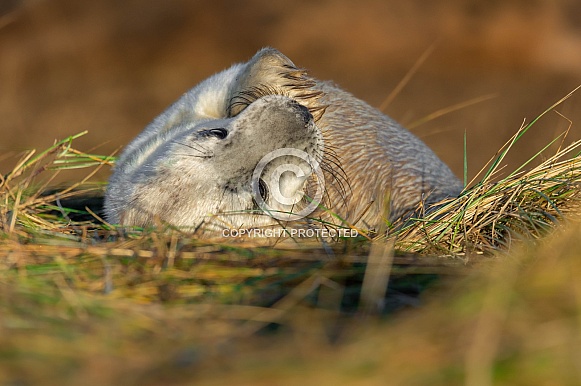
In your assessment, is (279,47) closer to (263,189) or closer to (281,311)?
(263,189)

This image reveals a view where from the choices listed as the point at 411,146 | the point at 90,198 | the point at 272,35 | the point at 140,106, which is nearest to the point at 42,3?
the point at 140,106

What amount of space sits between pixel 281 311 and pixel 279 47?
30.2ft

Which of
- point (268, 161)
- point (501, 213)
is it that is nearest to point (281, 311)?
point (268, 161)

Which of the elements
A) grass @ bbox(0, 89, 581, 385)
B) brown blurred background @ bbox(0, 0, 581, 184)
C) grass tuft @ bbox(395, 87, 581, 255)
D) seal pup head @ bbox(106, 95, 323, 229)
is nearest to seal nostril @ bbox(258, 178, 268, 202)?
seal pup head @ bbox(106, 95, 323, 229)

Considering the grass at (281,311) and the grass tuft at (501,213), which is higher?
the grass tuft at (501,213)

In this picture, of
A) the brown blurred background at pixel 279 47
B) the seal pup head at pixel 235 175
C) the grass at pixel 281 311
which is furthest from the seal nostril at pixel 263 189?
the brown blurred background at pixel 279 47

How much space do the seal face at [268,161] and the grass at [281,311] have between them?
0.83 feet

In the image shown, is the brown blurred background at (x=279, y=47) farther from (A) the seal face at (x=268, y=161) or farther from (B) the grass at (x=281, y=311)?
(B) the grass at (x=281, y=311)

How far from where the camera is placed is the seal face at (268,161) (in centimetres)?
267

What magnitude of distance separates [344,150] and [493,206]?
87 centimetres

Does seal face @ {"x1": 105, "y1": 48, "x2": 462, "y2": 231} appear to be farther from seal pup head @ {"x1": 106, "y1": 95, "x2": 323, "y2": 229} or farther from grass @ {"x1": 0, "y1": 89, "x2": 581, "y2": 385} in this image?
grass @ {"x1": 0, "y1": 89, "x2": 581, "y2": 385}

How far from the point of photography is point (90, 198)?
402 centimetres

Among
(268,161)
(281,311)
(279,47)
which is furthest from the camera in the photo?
(279,47)

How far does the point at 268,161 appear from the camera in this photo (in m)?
2.63
